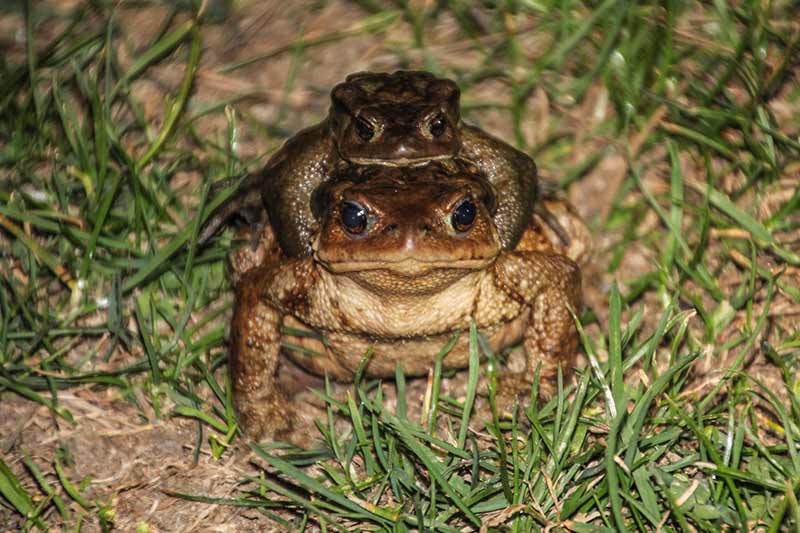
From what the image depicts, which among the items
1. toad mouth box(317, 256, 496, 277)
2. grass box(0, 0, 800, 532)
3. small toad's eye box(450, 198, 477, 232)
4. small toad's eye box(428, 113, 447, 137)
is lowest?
grass box(0, 0, 800, 532)

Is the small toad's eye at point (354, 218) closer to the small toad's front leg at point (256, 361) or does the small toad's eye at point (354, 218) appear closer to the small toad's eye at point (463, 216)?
the small toad's eye at point (463, 216)

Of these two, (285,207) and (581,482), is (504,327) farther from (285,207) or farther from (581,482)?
(285,207)

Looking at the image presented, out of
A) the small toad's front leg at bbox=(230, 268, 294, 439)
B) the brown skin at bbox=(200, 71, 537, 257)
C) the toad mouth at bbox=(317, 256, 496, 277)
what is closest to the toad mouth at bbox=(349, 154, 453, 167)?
the brown skin at bbox=(200, 71, 537, 257)

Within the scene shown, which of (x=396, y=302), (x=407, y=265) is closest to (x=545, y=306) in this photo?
(x=396, y=302)

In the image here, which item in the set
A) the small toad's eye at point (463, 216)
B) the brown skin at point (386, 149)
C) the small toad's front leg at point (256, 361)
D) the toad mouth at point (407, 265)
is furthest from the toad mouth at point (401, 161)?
the small toad's front leg at point (256, 361)

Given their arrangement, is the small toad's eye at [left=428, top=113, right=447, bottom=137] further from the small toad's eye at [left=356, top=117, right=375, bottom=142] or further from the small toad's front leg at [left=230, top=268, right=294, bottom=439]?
the small toad's front leg at [left=230, top=268, right=294, bottom=439]

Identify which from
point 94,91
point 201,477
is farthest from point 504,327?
point 94,91
